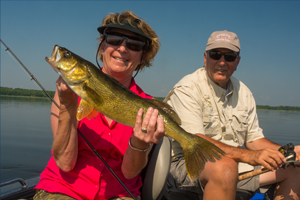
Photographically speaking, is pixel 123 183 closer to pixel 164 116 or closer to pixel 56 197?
pixel 56 197

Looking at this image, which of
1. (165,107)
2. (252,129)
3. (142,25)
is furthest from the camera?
(252,129)

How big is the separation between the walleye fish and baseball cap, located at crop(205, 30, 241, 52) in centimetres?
248

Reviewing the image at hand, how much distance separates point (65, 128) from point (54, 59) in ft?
2.20

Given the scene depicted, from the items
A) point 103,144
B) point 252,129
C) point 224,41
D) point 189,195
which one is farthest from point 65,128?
point 252,129

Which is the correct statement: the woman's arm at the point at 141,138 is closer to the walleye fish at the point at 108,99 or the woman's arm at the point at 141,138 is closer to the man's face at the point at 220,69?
the walleye fish at the point at 108,99

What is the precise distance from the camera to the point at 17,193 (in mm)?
3475

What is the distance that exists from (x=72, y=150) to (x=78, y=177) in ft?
1.16

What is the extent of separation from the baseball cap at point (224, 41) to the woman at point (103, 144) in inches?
72.0

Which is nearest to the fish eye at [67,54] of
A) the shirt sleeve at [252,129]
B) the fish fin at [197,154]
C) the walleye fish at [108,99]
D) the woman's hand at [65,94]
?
the walleye fish at [108,99]

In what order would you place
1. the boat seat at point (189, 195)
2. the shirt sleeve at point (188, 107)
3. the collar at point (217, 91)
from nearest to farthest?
the boat seat at point (189, 195) < the shirt sleeve at point (188, 107) < the collar at point (217, 91)

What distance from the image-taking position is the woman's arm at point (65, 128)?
76.7 inches

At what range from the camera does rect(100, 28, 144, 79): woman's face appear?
279 centimetres

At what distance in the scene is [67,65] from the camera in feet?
6.52

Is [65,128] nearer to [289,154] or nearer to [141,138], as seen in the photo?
[141,138]
